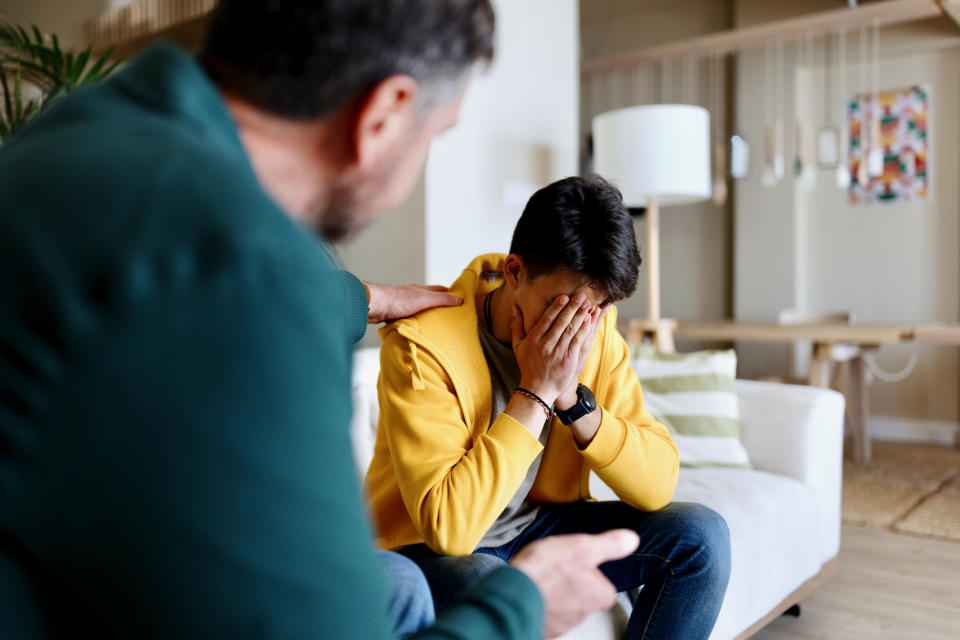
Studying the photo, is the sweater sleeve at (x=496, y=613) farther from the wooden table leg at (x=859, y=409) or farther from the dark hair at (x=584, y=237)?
the wooden table leg at (x=859, y=409)

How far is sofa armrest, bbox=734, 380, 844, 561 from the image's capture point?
2.24m

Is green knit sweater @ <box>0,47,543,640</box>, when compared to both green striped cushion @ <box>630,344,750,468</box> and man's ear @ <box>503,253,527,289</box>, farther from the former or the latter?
green striped cushion @ <box>630,344,750,468</box>

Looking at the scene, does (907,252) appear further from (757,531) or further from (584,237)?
(584,237)

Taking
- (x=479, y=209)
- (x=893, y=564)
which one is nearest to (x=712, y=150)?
(x=479, y=209)

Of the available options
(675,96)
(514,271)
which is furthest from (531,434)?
(675,96)

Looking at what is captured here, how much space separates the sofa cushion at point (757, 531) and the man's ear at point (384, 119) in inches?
54.3

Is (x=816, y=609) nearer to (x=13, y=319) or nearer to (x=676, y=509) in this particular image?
(x=676, y=509)

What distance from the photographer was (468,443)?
4.47 feet

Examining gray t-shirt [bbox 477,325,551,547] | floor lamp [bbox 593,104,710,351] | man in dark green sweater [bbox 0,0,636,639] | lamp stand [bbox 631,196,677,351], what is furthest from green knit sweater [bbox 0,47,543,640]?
lamp stand [bbox 631,196,677,351]

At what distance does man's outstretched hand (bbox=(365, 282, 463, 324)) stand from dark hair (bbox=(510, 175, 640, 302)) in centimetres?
17

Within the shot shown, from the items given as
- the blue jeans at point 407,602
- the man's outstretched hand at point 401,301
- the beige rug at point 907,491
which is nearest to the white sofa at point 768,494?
the man's outstretched hand at point 401,301

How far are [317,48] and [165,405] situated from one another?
253mm

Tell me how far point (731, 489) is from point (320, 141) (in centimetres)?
173

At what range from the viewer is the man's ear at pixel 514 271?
4.64 feet
